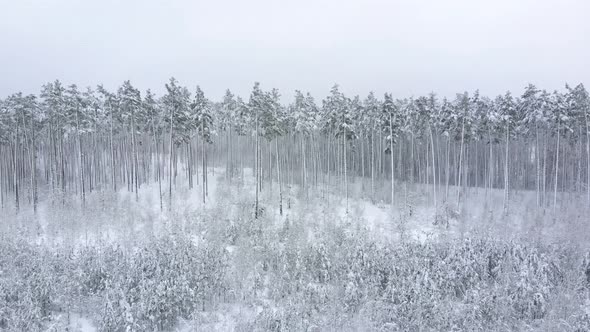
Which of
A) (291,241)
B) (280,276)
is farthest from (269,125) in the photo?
(280,276)

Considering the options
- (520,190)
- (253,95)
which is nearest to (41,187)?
(253,95)

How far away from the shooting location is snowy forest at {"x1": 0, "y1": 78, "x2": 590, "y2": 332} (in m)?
18.5

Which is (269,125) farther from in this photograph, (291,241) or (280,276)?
(280,276)

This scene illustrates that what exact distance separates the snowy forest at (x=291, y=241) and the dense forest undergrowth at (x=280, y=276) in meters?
0.11

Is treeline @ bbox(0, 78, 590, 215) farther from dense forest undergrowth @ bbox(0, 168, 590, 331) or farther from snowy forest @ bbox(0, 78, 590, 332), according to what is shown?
dense forest undergrowth @ bbox(0, 168, 590, 331)

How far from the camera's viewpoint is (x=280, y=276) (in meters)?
22.7

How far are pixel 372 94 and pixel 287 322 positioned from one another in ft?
130

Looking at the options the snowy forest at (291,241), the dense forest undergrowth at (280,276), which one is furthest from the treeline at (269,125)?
the dense forest undergrowth at (280,276)

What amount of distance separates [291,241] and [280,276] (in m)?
4.39

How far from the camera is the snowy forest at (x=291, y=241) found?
1848 centimetres

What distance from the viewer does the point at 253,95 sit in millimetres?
37344

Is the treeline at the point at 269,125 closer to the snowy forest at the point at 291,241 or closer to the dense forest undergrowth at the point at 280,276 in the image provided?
the snowy forest at the point at 291,241

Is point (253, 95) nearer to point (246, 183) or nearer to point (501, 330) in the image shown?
point (246, 183)

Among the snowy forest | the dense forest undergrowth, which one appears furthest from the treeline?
the dense forest undergrowth
